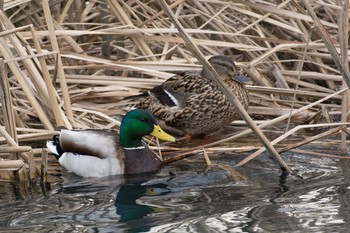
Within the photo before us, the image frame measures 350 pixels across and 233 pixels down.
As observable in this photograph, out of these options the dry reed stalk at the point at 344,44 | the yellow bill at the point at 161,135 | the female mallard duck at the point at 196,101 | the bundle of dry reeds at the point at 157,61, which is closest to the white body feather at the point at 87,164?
the bundle of dry reeds at the point at 157,61

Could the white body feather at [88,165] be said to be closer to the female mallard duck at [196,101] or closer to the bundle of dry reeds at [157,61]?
the bundle of dry reeds at [157,61]

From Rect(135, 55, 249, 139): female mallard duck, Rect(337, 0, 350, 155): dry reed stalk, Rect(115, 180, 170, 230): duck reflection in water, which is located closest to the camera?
Rect(115, 180, 170, 230): duck reflection in water

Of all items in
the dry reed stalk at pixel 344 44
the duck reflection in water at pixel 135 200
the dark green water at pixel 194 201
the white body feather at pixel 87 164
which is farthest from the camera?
the white body feather at pixel 87 164

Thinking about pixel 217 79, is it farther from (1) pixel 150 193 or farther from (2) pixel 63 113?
(2) pixel 63 113

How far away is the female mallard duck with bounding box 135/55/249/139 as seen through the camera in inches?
291

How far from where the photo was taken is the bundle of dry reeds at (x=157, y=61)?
6.76 m

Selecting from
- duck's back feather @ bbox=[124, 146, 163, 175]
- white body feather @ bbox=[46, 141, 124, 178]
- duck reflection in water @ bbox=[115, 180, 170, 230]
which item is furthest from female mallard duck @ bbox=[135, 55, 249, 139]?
duck reflection in water @ bbox=[115, 180, 170, 230]

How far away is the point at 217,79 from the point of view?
564 centimetres

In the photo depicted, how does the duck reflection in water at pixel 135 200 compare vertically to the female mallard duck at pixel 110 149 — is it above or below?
below

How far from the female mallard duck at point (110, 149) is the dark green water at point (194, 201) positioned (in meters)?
0.10

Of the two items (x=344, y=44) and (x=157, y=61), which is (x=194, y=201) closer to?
(x=344, y=44)

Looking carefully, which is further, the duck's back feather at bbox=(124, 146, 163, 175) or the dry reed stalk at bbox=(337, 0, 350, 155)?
the duck's back feather at bbox=(124, 146, 163, 175)

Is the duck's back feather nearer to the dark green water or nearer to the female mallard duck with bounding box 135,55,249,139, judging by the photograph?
the dark green water

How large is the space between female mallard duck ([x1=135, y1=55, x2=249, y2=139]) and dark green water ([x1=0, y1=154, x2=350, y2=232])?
0.67 m
